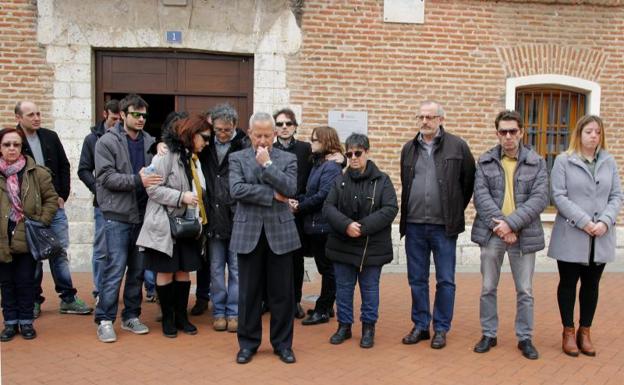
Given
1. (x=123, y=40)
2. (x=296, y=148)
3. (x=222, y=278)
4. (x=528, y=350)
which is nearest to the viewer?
(x=528, y=350)

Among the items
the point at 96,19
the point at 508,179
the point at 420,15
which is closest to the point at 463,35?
the point at 420,15

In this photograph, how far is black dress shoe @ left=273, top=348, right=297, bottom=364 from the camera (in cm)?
468

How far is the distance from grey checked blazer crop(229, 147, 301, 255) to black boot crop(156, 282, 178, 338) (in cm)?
97

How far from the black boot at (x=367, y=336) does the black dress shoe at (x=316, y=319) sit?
2.61 ft

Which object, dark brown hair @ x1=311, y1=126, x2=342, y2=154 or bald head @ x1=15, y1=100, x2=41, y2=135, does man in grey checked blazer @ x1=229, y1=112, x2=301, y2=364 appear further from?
bald head @ x1=15, y1=100, x2=41, y2=135

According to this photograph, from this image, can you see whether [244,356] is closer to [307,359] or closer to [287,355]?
[287,355]

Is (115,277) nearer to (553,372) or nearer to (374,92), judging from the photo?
(553,372)

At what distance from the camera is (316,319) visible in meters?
5.88

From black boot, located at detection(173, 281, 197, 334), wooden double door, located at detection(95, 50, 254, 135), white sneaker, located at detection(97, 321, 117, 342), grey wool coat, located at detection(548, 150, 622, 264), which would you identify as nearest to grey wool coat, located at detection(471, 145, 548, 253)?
grey wool coat, located at detection(548, 150, 622, 264)

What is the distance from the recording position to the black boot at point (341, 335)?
519 cm

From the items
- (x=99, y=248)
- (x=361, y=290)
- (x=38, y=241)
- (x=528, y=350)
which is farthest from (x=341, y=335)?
(x=38, y=241)

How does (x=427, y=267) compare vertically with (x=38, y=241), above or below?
below

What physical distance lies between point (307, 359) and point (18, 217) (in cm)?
279

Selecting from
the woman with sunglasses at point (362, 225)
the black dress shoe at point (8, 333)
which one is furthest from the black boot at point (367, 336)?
the black dress shoe at point (8, 333)
